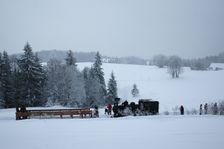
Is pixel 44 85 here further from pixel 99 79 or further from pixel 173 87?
pixel 173 87

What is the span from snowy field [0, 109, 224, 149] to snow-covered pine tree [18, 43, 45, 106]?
22.5 metres

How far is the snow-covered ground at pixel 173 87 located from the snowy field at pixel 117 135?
38.2m

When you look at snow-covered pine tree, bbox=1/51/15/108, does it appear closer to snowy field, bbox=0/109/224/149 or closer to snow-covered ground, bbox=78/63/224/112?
snowy field, bbox=0/109/224/149

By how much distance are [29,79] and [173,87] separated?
52717 millimetres

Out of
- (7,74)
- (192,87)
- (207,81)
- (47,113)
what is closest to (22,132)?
(47,113)

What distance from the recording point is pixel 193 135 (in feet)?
58.3

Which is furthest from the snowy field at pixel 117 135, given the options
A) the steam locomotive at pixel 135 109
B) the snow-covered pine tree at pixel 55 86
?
the snow-covered pine tree at pixel 55 86

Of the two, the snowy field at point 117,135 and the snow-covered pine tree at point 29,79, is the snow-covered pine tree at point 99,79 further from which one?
the snowy field at point 117,135

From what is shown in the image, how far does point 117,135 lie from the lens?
60.4 feet

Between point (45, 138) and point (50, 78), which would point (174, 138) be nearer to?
point (45, 138)

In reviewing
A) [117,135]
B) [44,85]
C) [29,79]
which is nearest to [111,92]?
[44,85]

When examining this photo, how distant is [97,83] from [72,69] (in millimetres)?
7274

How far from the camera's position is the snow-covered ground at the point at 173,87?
68.6 m

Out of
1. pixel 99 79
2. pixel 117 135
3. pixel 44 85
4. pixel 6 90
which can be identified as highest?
pixel 99 79
